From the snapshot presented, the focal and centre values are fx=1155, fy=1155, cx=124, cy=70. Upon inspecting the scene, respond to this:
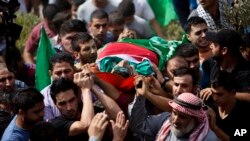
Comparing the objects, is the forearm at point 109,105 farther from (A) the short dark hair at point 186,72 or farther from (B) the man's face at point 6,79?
(B) the man's face at point 6,79

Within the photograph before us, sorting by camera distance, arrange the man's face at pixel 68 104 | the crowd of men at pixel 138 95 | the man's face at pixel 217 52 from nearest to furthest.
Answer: the crowd of men at pixel 138 95, the man's face at pixel 68 104, the man's face at pixel 217 52

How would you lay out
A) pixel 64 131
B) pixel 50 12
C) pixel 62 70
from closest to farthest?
pixel 64 131 → pixel 62 70 → pixel 50 12

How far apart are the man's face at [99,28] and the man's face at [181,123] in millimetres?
4120

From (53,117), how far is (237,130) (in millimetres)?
1806

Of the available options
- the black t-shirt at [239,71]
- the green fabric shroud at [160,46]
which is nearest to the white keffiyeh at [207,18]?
the green fabric shroud at [160,46]

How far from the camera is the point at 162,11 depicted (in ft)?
55.9

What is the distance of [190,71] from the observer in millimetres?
11180

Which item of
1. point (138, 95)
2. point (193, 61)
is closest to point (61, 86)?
point (138, 95)

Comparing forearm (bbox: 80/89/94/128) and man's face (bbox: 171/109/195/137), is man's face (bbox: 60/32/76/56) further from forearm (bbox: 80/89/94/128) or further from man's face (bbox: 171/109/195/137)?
man's face (bbox: 171/109/195/137)

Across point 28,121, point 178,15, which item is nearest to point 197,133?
point 28,121

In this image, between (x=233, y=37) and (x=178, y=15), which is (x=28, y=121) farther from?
(x=178, y=15)

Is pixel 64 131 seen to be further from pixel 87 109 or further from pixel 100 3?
pixel 100 3

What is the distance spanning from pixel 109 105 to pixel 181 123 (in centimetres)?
99

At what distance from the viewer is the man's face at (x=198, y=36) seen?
12.9 m
